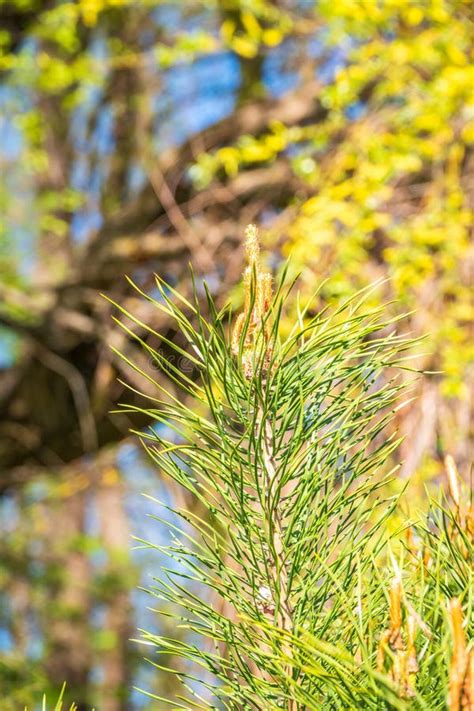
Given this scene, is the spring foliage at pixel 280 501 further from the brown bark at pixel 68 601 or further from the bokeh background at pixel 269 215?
the brown bark at pixel 68 601

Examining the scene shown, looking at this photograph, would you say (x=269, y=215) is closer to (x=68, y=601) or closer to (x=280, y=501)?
(x=280, y=501)

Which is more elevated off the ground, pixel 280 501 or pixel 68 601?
pixel 68 601

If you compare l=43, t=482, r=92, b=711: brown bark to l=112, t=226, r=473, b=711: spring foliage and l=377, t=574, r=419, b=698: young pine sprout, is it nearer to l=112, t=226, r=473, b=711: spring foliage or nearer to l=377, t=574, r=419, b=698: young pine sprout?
l=112, t=226, r=473, b=711: spring foliage

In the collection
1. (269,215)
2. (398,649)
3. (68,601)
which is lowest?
(398,649)

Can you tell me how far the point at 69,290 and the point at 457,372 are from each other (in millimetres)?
1511

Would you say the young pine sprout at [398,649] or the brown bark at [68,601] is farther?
the brown bark at [68,601]

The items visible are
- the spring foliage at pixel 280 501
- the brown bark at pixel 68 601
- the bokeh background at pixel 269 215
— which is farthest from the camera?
the brown bark at pixel 68 601

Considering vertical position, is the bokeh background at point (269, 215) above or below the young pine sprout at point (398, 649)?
above

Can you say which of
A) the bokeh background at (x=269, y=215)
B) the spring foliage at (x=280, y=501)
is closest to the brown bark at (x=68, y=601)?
the bokeh background at (x=269, y=215)

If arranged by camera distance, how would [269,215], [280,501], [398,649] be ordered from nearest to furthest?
[398,649] < [280,501] < [269,215]

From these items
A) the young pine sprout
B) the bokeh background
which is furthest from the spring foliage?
the bokeh background

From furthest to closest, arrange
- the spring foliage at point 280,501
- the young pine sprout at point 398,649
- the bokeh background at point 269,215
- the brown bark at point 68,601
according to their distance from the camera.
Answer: the brown bark at point 68,601, the bokeh background at point 269,215, the spring foliage at point 280,501, the young pine sprout at point 398,649

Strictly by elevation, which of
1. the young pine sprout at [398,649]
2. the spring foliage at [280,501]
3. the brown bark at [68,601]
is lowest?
the young pine sprout at [398,649]

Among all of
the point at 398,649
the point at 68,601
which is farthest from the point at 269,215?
the point at 68,601
